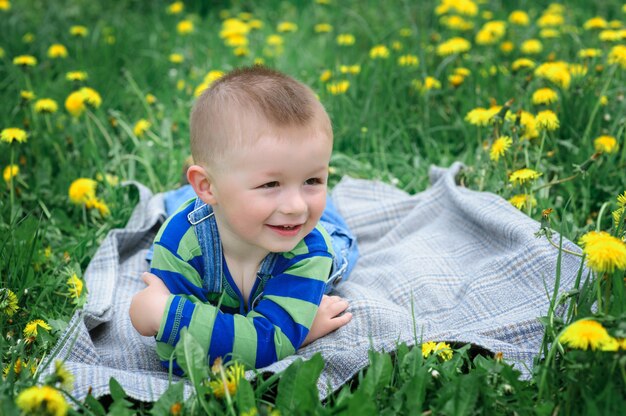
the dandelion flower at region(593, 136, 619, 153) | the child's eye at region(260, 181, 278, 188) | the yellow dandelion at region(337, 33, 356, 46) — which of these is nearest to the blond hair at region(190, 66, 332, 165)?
the child's eye at region(260, 181, 278, 188)

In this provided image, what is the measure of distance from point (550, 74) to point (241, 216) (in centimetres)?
146

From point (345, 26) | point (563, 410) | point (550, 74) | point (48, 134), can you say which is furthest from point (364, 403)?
point (345, 26)

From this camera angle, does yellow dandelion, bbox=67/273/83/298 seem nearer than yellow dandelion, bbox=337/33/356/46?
Yes

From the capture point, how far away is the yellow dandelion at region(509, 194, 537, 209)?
2113 mm

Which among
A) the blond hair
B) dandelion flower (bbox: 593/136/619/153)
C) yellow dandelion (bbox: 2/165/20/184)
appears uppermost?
the blond hair

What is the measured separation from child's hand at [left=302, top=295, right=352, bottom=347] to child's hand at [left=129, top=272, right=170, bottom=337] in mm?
369

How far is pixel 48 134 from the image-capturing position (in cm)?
272

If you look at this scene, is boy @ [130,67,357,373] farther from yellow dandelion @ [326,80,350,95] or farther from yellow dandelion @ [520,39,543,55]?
yellow dandelion @ [520,39,543,55]

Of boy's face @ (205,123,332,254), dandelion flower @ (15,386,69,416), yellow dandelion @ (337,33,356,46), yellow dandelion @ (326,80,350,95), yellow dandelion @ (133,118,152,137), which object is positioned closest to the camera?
dandelion flower @ (15,386,69,416)

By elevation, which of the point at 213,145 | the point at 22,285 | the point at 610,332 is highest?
the point at 213,145

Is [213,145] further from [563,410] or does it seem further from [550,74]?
[550,74]

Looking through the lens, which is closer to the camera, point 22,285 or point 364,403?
point 364,403

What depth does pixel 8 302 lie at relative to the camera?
1.76 m

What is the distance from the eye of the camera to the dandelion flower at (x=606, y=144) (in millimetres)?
2377
